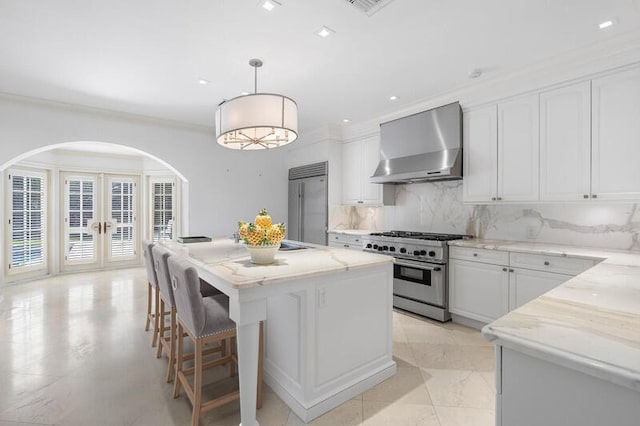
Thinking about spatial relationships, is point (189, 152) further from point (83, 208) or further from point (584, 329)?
point (584, 329)

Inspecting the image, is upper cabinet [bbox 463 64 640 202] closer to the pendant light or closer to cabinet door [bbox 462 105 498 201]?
cabinet door [bbox 462 105 498 201]

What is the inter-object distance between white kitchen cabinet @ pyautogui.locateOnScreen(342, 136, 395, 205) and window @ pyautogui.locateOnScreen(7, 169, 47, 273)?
223 inches

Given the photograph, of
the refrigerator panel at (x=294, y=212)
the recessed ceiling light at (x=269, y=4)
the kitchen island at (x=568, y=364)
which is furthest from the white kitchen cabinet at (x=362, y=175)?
the kitchen island at (x=568, y=364)

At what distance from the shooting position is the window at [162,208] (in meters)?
6.95

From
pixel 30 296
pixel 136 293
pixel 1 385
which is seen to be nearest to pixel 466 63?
pixel 1 385

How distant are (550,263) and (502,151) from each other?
1.19 metres

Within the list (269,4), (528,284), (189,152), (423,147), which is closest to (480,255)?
(528,284)

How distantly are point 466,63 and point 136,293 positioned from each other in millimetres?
5210

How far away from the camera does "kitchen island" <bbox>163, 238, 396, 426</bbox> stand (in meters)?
1.68

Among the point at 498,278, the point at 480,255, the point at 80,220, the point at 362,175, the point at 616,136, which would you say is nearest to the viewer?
the point at 616,136

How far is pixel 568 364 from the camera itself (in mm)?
771

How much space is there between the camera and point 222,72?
10.0ft

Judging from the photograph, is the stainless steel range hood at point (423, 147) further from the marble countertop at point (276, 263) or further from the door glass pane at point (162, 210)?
the door glass pane at point (162, 210)

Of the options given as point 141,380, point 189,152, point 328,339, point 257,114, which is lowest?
point 141,380
